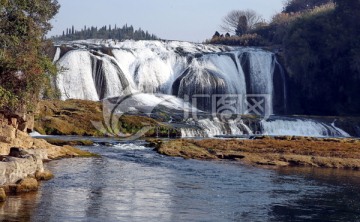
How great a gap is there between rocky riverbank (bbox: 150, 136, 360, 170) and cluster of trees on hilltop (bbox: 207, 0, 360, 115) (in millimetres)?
23881

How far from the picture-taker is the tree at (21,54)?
24969 millimetres

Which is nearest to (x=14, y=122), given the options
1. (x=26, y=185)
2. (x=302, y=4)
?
(x=26, y=185)

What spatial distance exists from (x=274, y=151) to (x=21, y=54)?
1531 centimetres

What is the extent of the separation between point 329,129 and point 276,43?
28.9 m

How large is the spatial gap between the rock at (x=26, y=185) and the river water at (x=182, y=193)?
0.35 metres

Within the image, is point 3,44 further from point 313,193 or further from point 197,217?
point 313,193

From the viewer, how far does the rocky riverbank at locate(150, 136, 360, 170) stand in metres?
33.2

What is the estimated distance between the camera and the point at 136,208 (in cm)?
1928

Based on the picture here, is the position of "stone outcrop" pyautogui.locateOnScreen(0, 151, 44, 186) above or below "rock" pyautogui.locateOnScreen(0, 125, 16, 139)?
below

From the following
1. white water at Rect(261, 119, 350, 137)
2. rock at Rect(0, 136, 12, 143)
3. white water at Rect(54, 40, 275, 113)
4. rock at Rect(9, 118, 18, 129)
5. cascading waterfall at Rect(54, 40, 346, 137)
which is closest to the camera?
rock at Rect(0, 136, 12, 143)

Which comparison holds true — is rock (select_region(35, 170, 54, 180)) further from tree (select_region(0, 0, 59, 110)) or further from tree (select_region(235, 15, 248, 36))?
tree (select_region(235, 15, 248, 36))

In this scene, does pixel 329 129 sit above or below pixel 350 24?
below

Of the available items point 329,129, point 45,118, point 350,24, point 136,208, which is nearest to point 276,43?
point 350,24

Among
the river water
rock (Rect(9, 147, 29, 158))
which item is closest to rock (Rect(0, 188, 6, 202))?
the river water
